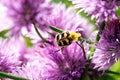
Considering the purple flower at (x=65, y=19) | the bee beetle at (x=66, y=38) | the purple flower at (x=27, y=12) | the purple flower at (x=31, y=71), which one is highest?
the purple flower at (x=27, y=12)

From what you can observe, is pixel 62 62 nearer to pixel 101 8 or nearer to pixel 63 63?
pixel 63 63

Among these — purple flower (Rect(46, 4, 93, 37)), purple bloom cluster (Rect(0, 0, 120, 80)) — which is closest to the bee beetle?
purple bloom cluster (Rect(0, 0, 120, 80))

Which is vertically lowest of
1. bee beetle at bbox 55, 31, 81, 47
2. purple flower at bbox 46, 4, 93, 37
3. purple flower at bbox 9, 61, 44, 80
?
purple flower at bbox 9, 61, 44, 80

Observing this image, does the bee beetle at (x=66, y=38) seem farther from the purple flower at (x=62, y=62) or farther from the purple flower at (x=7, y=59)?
the purple flower at (x=7, y=59)

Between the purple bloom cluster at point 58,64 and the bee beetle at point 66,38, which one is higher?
the bee beetle at point 66,38

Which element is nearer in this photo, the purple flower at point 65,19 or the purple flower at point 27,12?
the purple flower at point 27,12

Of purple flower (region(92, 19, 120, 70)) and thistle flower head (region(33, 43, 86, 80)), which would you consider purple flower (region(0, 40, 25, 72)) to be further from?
purple flower (region(92, 19, 120, 70))

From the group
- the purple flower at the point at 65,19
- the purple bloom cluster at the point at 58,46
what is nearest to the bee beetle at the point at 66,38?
the purple bloom cluster at the point at 58,46

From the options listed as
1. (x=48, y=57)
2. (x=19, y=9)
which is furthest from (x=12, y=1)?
(x=48, y=57)
